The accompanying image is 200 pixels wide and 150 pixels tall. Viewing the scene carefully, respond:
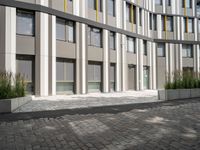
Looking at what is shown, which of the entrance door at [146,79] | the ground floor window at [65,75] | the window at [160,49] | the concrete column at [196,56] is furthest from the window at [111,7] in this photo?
the concrete column at [196,56]

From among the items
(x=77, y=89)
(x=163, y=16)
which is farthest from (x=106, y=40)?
(x=163, y=16)

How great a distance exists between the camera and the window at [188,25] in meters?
32.1

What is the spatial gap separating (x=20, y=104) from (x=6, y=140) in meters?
5.65

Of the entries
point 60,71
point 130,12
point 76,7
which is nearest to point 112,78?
point 60,71

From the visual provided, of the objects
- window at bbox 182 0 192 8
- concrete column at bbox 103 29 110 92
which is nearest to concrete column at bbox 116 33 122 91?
concrete column at bbox 103 29 110 92

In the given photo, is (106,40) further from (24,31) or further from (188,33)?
(188,33)

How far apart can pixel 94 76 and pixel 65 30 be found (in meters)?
5.11

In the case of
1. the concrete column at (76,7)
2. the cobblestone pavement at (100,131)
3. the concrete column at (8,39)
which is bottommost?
the cobblestone pavement at (100,131)

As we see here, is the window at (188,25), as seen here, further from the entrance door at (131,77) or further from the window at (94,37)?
the window at (94,37)

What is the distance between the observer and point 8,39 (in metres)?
15.6

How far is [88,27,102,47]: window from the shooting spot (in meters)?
21.0

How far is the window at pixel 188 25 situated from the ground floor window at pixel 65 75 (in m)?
20.1

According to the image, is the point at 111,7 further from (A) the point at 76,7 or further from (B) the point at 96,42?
(A) the point at 76,7

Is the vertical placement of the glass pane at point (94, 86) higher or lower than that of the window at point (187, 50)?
lower
